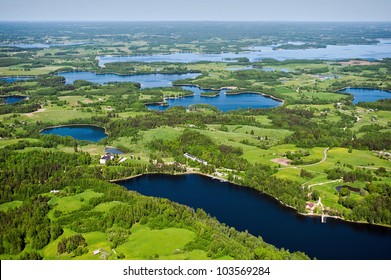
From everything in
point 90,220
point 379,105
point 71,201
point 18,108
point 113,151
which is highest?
point 379,105

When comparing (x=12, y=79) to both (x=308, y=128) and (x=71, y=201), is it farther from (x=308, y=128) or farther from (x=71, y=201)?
(x=71, y=201)

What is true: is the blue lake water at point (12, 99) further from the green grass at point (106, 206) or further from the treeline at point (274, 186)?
the treeline at point (274, 186)

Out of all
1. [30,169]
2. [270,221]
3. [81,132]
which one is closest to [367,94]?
[81,132]

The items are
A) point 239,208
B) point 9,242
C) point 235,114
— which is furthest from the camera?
point 235,114

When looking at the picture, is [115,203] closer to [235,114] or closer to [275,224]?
[275,224]

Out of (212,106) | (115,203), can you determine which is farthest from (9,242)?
(212,106)

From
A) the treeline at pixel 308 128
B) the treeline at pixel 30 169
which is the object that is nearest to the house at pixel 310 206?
the treeline at pixel 308 128

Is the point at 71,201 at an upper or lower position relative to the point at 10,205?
upper
